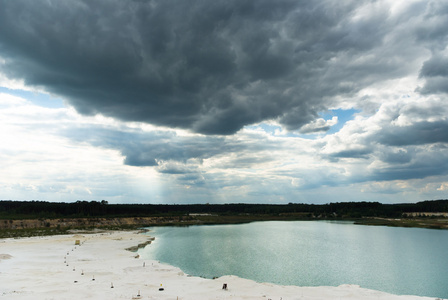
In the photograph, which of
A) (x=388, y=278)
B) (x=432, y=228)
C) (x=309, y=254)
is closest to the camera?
(x=388, y=278)

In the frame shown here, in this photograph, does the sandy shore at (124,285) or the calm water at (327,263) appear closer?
the sandy shore at (124,285)

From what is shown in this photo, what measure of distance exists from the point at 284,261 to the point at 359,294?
22552 mm

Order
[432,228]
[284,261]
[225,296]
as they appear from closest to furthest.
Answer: [225,296] → [284,261] → [432,228]

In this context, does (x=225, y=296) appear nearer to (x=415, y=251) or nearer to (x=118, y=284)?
(x=118, y=284)

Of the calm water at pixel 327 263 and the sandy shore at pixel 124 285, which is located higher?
the sandy shore at pixel 124 285

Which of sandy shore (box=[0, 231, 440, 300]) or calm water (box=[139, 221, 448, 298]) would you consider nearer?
sandy shore (box=[0, 231, 440, 300])

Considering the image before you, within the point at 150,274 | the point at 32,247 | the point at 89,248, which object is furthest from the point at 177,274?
the point at 32,247

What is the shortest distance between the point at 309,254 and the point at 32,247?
5700cm

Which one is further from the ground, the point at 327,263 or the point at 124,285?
the point at 124,285

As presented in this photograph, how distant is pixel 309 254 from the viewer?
191ft

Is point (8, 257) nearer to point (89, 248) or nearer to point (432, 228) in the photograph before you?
point (89, 248)

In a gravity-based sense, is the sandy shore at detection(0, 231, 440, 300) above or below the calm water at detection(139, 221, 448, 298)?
above

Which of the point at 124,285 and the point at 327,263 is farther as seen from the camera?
the point at 327,263

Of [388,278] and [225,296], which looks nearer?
[225,296]
